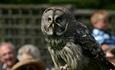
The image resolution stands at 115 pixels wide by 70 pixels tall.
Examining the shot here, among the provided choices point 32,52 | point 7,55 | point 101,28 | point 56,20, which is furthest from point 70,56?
point 101,28

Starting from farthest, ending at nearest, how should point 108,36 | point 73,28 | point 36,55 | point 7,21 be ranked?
point 7,21
point 108,36
point 36,55
point 73,28

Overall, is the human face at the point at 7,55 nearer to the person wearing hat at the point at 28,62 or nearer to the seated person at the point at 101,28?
the person wearing hat at the point at 28,62

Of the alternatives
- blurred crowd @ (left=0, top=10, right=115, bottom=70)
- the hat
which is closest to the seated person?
blurred crowd @ (left=0, top=10, right=115, bottom=70)

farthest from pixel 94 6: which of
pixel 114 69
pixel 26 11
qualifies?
pixel 114 69

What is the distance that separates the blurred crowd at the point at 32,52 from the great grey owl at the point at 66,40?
81.7 inches

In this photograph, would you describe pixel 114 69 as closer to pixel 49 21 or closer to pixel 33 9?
pixel 49 21

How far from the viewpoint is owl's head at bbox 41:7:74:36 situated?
Result: 6.06 meters

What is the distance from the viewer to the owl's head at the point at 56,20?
6.06 m

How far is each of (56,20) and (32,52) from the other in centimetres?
403

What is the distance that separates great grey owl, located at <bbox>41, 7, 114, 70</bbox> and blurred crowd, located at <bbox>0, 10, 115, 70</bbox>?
6.81 ft

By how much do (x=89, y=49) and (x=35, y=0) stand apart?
1433 centimetres

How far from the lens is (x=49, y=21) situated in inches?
243

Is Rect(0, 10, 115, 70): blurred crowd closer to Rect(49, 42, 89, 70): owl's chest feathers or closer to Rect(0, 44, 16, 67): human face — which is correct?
Rect(0, 44, 16, 67): human face

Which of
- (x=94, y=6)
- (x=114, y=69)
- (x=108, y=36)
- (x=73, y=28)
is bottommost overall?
(x=94, y=6)
